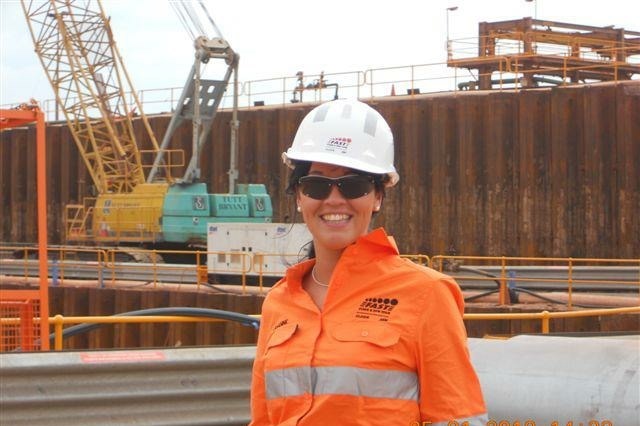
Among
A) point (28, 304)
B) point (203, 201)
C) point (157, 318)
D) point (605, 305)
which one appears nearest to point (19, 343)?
point (28, 304)

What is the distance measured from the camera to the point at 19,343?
6660mm

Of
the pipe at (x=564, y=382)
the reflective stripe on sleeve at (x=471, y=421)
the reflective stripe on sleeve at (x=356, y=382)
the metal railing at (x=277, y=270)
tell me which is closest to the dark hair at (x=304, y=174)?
the reflective stripe on sleeve at (x=356, y=382)

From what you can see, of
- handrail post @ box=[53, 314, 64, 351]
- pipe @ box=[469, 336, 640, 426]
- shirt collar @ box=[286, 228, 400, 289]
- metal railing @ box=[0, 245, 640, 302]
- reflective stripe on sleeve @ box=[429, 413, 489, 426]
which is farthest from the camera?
metal railing @ box=[0, 245, 640, 302]

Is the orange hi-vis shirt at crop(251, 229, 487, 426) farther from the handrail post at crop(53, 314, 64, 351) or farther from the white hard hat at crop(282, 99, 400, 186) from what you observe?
the handrail post at crop(53, 314, 64, 351)

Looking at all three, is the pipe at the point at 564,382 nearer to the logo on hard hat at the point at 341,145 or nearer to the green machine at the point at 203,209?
the logo on hard hat at the point at 341,145

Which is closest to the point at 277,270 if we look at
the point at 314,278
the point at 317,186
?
the point at 314,278

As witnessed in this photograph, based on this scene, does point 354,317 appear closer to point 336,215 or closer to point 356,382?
point 356,382

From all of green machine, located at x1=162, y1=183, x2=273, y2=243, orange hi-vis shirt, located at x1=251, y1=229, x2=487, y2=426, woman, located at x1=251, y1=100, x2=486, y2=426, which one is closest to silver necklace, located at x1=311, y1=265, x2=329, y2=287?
woman, located at x1=251, y1=100, x2=486, y2=426

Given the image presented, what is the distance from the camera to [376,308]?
9.37ft

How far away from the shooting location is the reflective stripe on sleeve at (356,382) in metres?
2.79

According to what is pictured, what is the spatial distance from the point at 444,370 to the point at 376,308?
0.78 feet

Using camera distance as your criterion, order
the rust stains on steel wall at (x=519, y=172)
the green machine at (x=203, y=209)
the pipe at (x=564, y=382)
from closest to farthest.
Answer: the pipe at (x=564, y=382) < the rust stains on steel wall at (x=519, y=172) < the green machine at (x=203, y=209)

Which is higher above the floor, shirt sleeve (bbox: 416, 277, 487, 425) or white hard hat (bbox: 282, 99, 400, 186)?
white hard hat (bbox: 282, 99, 400, 186)

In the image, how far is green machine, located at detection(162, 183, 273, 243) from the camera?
2905cm
